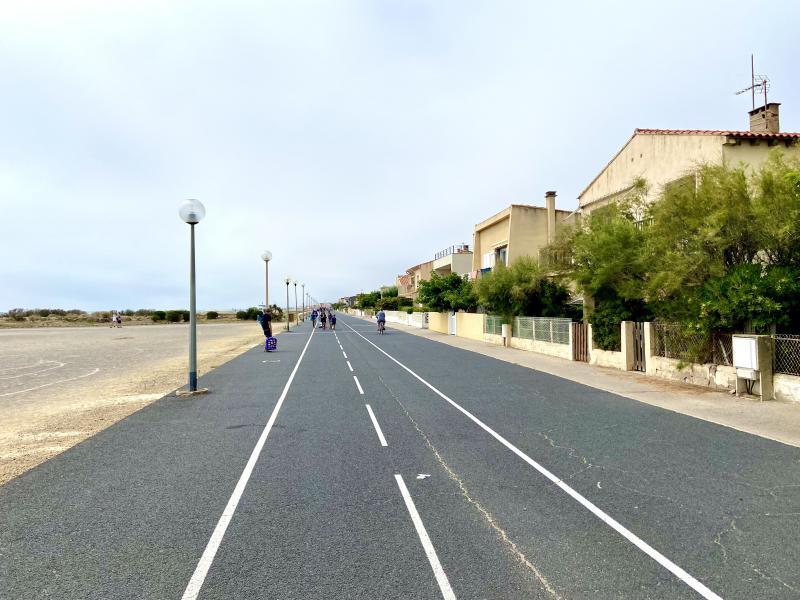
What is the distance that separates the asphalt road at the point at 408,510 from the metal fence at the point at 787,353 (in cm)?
349

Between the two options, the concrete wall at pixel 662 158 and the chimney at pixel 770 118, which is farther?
the chimney at pixel 770 118

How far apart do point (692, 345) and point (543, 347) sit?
9983 mm

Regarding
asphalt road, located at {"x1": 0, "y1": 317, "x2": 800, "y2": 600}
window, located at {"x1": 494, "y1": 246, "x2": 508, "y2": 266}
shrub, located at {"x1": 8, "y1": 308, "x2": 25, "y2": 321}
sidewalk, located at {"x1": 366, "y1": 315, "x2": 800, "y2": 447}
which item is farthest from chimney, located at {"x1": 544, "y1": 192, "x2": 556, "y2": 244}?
shrub, located at {"x1": 8, "y1": 308, "x2": 25, "y2": 321}

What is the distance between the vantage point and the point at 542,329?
22625 millimetres

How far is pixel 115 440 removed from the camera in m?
7.71

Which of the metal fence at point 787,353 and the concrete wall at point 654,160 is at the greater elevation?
the concrete wall at point 654,160

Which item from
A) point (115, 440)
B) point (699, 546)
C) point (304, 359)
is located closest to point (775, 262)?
point (699, 546)

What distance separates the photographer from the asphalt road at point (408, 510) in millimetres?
3615

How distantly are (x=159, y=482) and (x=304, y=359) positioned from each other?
47.5ft

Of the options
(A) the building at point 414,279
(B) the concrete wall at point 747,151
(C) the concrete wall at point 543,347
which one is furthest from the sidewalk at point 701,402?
(A) the building at point 414,279

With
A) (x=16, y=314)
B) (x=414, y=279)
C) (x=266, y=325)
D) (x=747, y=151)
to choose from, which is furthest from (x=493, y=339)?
(x=16, y=314)

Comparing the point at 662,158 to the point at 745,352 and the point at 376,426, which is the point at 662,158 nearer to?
the point at 745,352

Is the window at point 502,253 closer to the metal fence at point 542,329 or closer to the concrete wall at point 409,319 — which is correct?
the metal fence at point 542,329

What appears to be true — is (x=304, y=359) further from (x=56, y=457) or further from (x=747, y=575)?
(x=747, y=575)
